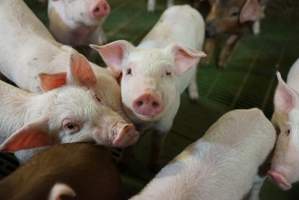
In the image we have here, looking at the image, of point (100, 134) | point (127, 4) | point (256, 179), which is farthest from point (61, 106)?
point (127, 4)

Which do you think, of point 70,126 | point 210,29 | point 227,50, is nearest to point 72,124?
point 70,126

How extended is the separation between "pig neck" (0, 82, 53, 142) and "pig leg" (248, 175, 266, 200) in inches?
34.6

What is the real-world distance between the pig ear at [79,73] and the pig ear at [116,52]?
0.14 metres

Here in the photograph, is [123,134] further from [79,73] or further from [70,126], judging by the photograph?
[79,73]

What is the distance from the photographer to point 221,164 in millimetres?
1531

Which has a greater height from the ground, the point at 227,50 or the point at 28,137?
the point at 28,137

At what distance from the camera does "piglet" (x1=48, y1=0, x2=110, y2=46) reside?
229 centimetres

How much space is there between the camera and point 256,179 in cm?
177

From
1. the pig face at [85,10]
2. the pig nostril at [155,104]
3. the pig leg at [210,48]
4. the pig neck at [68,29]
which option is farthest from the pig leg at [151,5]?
the pig nostril at [155,104]

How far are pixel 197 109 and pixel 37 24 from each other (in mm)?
1013

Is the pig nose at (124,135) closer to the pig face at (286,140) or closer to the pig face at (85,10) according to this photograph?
the pig face at (286,140)

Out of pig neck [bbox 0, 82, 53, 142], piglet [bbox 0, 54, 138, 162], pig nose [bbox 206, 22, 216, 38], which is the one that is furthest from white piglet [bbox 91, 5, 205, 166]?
pig nose [bbox 206, 22, 216, 38]

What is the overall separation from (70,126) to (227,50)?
173 centimetres

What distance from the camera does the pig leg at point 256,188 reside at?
71.0 inches
